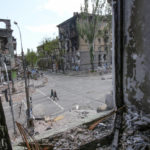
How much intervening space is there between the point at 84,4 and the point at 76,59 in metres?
13.3

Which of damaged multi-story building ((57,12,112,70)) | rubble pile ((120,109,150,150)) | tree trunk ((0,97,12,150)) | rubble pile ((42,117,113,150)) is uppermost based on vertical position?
damaged multi-story building ((57,12,112,70))

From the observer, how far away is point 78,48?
100ft

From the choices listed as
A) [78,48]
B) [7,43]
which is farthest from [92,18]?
[7,43]

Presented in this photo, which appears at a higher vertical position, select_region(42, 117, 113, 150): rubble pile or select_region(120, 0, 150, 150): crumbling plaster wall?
select_region(120, 0, 150, 150): crumbling plaster wall

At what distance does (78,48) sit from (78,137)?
96.1ft

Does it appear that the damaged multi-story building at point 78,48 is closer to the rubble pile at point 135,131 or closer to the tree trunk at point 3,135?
the rubble pile at point 135,131

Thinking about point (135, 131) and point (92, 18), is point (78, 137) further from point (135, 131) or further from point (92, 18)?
point (92, 18)

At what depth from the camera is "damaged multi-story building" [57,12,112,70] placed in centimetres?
3064

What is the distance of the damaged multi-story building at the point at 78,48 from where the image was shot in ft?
101

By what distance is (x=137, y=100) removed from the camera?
2625 mm

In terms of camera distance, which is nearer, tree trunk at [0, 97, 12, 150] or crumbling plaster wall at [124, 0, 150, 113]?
tree trunk at [0, 97, 12, 150]

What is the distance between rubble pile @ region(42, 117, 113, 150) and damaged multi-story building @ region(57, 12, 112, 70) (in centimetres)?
2783

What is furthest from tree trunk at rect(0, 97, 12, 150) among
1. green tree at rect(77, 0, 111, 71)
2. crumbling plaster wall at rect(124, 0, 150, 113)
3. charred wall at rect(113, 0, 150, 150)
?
green tree at rect(77, 0, 111, 71)

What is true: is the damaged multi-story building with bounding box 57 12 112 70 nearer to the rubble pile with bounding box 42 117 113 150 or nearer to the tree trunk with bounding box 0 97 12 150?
the rubble pile with bounding box 42 117 113 150
